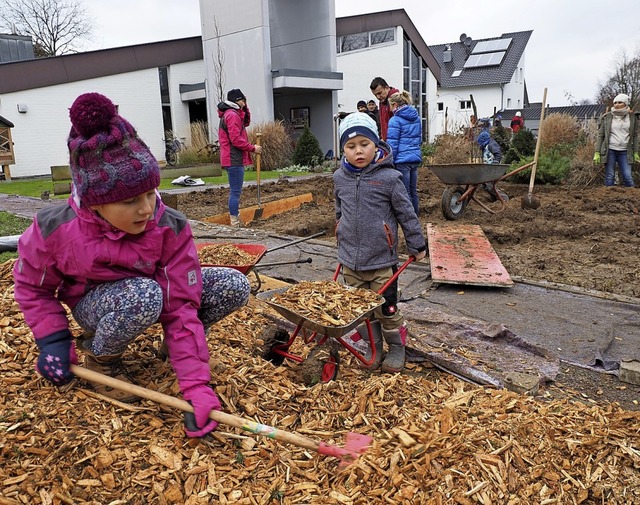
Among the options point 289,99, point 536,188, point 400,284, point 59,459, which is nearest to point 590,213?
point 536,188

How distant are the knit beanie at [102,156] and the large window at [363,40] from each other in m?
27.3

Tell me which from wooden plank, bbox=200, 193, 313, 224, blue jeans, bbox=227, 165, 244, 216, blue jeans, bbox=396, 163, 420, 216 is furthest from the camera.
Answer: wooden plank, bbox=200, 193, 313, 224

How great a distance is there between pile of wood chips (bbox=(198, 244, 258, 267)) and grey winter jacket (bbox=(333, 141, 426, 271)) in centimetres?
93

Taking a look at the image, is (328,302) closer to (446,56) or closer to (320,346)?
(320,346)

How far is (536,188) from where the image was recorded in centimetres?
1262

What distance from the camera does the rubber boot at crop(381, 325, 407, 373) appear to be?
3.17 metres

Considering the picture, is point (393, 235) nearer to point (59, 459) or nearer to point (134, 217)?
point (134, 217)

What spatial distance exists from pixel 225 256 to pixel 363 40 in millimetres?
25865

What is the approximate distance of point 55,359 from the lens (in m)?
2.23

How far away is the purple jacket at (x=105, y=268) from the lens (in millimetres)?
2184

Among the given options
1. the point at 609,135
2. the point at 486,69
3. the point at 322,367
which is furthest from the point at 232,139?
the point at 486,69

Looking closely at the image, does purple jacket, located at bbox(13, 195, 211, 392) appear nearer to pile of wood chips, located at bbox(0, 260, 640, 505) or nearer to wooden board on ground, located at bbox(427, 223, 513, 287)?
pile of wood chips, located at bbox(0, 260, 640, 505)

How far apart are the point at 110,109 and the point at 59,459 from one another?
4.50 feet

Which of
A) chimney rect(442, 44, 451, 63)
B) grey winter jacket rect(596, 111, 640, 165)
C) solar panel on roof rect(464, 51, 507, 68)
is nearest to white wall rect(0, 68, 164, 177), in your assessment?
grey winter jacket rect(596, 111, 640, 165)
